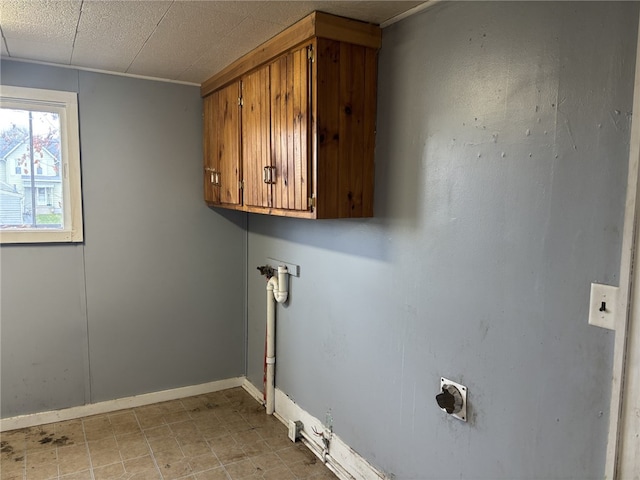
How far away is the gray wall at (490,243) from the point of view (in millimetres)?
1258

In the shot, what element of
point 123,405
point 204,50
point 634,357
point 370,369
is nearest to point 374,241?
point 370,369

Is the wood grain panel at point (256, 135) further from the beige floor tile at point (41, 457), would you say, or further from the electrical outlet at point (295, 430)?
the beige floor tile at point (41, 457)

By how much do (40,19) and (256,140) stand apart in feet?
3.56

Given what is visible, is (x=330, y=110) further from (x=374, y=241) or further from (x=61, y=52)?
(x=61, y=52)

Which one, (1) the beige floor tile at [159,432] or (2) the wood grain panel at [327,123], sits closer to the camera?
(2) the wood grain panel at [327,123]

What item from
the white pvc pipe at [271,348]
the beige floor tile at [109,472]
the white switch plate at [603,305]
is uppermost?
the white switch plate at [603,305]

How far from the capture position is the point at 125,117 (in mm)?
2975

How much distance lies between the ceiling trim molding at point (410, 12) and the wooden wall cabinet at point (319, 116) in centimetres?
6

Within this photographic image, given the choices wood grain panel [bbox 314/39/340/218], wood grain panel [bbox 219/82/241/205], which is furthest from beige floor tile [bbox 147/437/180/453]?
wood grain panel [bbox 314/39/340/218]

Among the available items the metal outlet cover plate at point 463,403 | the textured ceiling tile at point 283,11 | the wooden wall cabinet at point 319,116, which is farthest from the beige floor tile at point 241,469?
the textured ceiling tile at point 283,11

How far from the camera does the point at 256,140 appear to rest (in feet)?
7.97

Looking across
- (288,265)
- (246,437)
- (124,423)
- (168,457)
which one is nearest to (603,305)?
(288,265)

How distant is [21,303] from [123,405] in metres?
0.95

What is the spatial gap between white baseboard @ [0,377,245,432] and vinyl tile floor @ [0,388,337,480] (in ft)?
0.15
